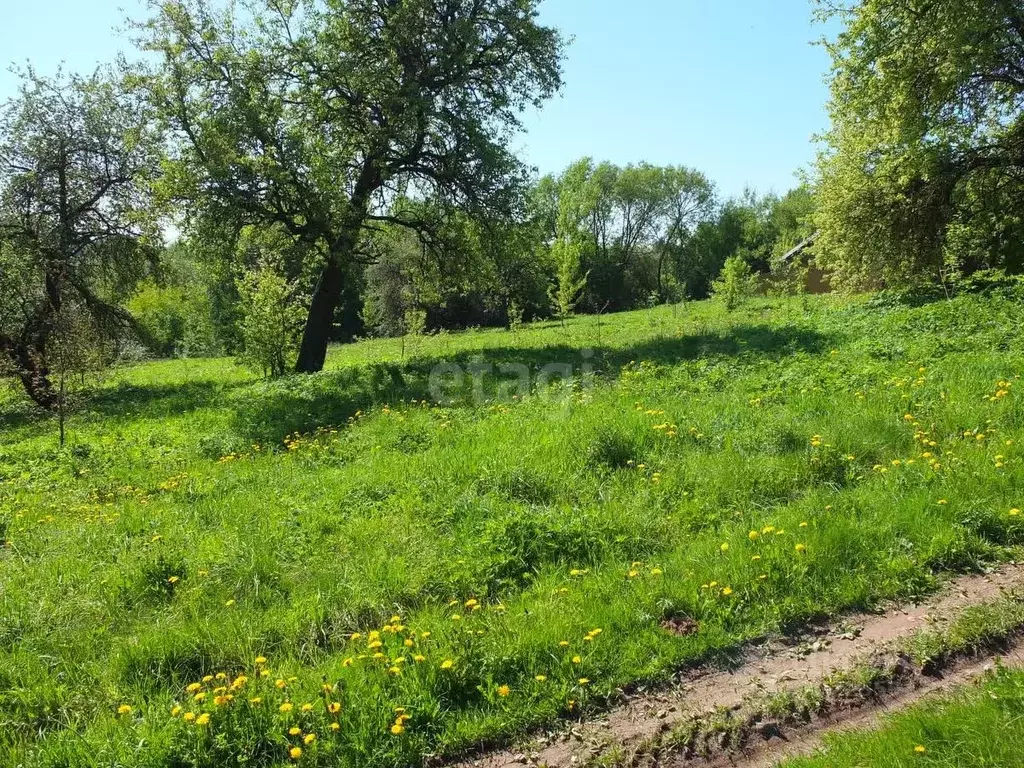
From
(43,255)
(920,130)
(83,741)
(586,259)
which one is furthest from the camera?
(586,259)

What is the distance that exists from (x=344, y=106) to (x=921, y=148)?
1382cm

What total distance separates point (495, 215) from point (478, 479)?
457 inches

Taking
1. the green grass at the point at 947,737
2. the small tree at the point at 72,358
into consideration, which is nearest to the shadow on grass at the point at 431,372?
the small tree at the point at 72,358

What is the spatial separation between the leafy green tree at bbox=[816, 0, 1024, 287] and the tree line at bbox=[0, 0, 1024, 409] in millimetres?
52

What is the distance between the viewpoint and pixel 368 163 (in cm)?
1756

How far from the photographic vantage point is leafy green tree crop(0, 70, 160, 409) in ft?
61.2

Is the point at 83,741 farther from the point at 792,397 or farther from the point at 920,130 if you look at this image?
the point at 920,130

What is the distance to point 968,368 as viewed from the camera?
29.3 ft

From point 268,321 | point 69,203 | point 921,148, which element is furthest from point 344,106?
point 921,148

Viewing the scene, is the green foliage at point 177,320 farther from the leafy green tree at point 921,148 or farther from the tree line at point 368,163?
the leafy green tree at point 921,148

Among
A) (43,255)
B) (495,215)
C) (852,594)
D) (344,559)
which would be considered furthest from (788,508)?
(43,255)

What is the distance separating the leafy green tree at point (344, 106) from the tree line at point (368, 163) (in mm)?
52

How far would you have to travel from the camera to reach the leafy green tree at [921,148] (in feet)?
48.1

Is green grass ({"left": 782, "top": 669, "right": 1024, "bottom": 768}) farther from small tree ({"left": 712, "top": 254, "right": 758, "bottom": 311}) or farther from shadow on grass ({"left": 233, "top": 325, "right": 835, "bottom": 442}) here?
small tree ({"left": 712, "top": 254, "right": 758, "bottom": 311})
